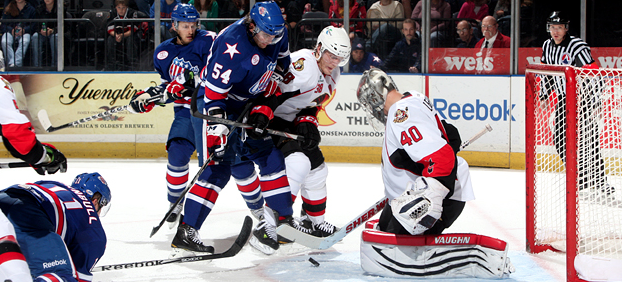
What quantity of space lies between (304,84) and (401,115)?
699 millimetres

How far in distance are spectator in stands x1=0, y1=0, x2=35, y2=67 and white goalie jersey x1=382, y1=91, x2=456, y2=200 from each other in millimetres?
4666

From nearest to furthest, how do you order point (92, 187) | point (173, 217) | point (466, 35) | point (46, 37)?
point (92, 187)
point (173, 217)
point (466, 35)
point (46, 37)

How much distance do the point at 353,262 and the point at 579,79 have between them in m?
1.14

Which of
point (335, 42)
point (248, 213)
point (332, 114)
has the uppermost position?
point (335, 42)

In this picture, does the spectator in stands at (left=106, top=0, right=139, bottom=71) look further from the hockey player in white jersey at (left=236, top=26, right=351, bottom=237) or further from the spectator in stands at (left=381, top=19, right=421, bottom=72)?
the hockey player in white jersey at (left=236, top=26, right=351, bottom=237)

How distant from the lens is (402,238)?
236 centimetres

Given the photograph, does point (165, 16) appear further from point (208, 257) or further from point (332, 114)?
point (208, 257)

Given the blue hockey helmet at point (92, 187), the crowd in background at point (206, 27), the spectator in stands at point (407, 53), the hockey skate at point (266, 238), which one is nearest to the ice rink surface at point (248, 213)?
the hockey skate at point (266, 238)

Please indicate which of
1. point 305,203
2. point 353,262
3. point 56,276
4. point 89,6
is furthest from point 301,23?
point 56,276

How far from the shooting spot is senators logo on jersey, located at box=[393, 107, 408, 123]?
87.3 inches

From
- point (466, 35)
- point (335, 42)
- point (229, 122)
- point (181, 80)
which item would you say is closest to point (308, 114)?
point (335, 42)

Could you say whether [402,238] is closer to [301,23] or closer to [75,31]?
[301,23]

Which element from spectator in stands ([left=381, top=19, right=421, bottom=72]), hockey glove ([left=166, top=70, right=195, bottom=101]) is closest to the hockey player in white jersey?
hockey glove ([left=166, top=70, right=195, bottom=101])

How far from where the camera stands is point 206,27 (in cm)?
612
